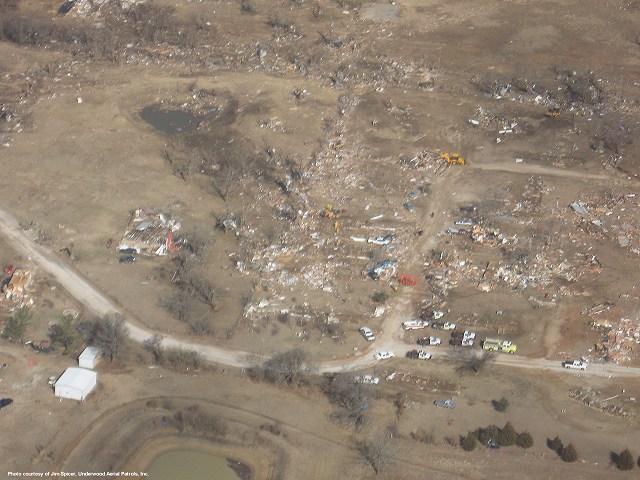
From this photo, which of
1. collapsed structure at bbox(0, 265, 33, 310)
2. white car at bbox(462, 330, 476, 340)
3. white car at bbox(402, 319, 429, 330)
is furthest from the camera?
collapsed structure at bbox(0, 265, 33, 310)

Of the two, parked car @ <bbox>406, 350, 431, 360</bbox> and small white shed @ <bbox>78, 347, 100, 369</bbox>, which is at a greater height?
small white shed @ <bbox>78, 347, 100, 369</bbox>

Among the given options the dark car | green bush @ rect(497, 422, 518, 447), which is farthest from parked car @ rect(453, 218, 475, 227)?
the dark car

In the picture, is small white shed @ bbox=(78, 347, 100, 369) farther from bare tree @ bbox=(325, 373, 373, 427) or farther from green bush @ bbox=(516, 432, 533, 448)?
green bush @ bbox=(516, 432, 533, 448)

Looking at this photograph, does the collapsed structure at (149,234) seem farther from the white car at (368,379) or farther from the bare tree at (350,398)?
the white car at (368,379)

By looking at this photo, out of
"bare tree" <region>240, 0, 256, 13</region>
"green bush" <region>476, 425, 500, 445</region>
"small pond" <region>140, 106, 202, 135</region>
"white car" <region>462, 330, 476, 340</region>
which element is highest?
"bare tree" <region>240, 0, 256, 13</region>

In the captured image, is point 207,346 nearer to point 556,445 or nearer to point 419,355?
point 419,355

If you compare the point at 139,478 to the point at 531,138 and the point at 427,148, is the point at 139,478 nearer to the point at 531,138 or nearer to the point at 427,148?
the point at 427,148

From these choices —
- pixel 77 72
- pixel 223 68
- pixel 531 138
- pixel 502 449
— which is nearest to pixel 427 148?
pixel 531 138
